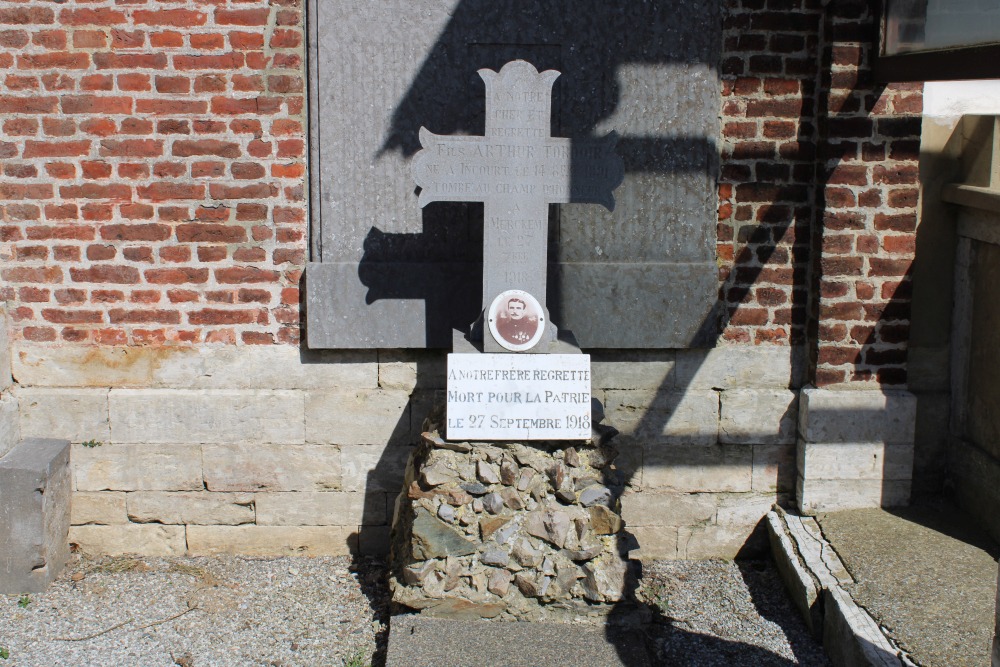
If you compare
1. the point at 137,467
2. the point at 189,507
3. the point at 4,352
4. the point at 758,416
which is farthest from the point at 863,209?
the point at 4,352

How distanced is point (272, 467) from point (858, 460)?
2887mm

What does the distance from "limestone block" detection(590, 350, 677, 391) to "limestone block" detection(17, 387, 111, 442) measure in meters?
2.44

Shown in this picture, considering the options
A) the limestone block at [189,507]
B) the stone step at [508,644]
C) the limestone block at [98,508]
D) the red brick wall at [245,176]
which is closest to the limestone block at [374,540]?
the limestone block at [189,507]

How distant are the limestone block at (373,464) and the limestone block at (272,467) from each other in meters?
0.05

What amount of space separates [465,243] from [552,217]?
0.44 metres

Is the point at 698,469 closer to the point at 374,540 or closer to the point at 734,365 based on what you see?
the point at 734,365

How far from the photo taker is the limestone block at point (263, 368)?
500cm

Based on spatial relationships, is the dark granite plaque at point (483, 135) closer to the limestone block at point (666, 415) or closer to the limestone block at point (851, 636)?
the limestone block at point (666, 415)

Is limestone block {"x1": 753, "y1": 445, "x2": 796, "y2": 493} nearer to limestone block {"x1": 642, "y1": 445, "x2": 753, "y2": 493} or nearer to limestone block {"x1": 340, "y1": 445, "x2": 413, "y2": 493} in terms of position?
limestone block {"x1": 642, "y1": 445, "x2": 753, "y2": 493}

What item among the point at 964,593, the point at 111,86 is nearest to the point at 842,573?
the point at 964,593

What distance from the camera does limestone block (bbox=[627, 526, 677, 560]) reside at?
5199 millimetres

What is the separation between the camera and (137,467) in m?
5.07

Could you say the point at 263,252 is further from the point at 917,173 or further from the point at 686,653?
the point at 917,173

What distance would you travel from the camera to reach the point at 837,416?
4922mm
